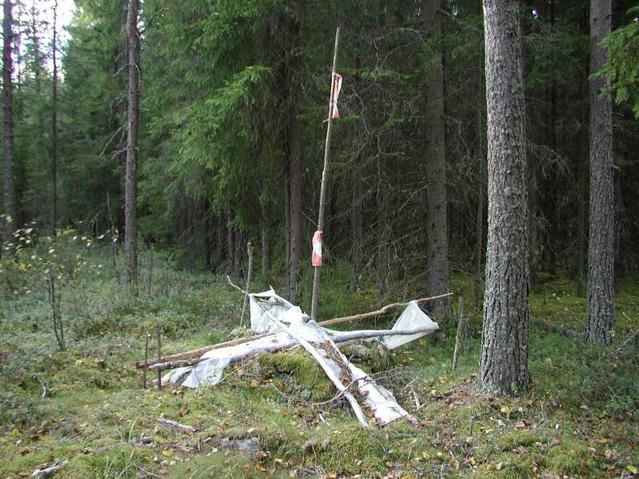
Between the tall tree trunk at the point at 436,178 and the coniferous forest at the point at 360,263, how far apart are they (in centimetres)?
4

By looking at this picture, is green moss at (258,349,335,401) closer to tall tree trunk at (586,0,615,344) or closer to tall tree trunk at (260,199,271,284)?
tall tree trunk at (586,0,615,344)

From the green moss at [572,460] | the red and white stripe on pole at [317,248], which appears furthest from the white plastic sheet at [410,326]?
the green moss at [572,460]

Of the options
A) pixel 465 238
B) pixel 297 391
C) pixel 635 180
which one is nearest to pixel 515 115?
pixel 297 391

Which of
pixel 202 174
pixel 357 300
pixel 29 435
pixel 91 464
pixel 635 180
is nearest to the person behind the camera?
pixel 91 464

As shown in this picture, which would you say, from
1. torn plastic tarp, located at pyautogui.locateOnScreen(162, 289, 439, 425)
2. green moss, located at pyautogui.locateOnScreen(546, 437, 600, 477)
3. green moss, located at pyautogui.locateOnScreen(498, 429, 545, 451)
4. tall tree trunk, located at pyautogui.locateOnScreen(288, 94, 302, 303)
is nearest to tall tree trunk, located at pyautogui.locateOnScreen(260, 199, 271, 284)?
tall tree trunk, located at pyautogui.locateOnScreen(288, 94, 302, 303)

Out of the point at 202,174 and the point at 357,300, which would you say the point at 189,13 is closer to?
the point at 202,174

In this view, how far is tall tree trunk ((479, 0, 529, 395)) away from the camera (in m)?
5.84

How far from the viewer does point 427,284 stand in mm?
10562

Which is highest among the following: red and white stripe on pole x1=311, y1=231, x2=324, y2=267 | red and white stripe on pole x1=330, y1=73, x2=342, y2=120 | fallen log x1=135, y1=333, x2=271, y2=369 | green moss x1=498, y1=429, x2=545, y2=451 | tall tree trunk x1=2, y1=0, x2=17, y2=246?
tall tree trunk x1=2, y1=0, x2=17, y2=246

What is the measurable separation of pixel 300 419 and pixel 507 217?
10.5 ft

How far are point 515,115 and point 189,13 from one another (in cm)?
780

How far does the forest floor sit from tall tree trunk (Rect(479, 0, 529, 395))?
467 mm

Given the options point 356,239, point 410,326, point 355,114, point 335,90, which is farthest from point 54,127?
point 410,326

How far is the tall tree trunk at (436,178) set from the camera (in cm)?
1007
